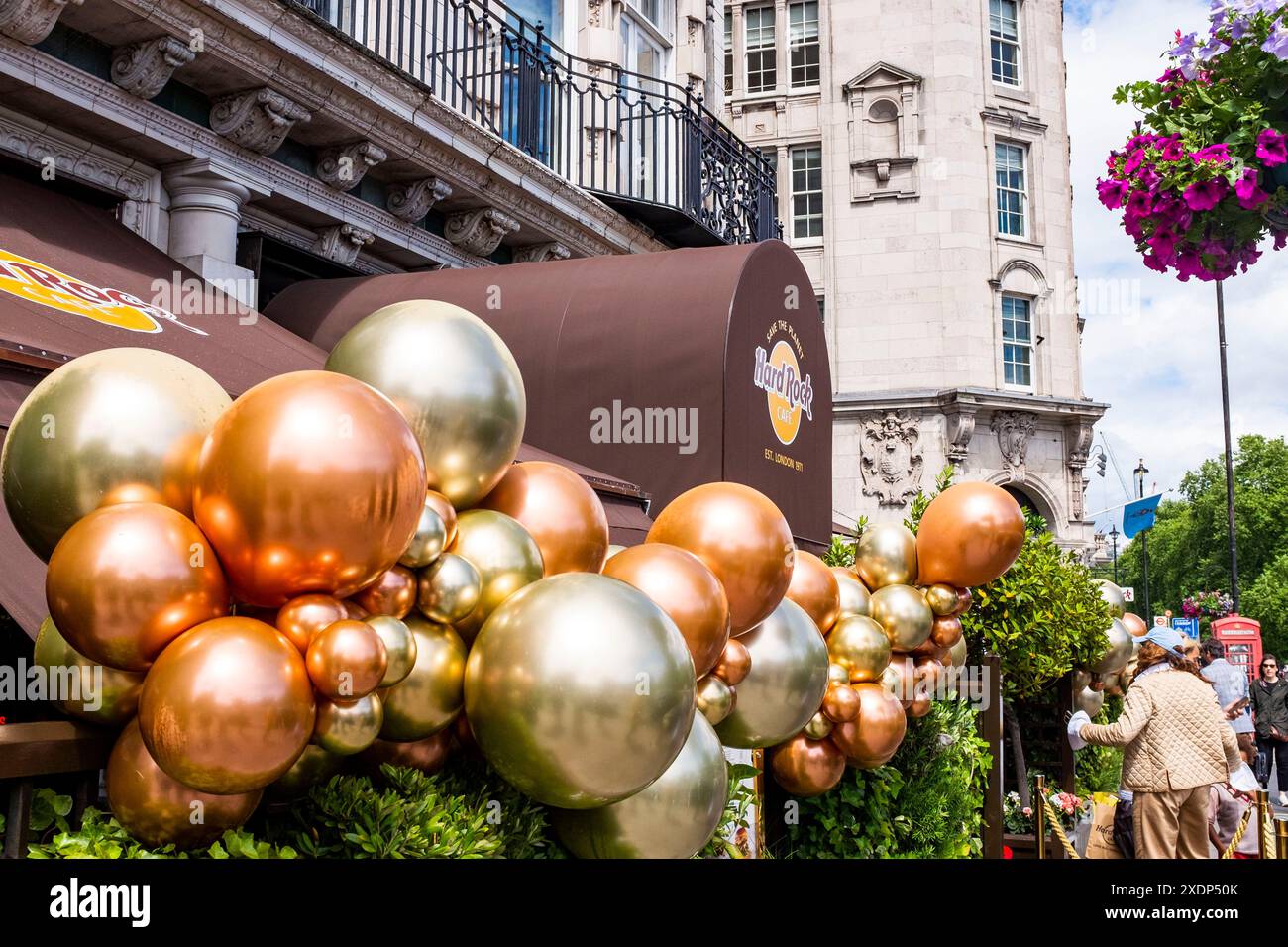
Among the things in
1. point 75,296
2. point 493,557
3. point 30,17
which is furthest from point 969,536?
point 30,17

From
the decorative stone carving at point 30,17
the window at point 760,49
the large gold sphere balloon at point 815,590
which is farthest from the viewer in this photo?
the window at point 760,49

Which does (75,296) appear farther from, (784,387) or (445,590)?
(784,387)

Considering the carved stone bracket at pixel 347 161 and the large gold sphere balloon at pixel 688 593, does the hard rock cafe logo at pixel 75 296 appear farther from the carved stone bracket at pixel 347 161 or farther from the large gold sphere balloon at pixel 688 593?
the carved stone bracket at pixel 347 161

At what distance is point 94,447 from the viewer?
98.5 inches

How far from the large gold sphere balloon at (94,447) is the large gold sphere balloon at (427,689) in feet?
2.00

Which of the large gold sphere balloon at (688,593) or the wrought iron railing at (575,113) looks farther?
the wrought iron railing at (575,113)

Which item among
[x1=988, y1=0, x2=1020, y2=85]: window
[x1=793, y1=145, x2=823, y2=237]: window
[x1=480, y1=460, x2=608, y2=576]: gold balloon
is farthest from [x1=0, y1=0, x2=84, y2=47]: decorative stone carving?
[x1=988, y1=0, x2=1020, y2=85]: window

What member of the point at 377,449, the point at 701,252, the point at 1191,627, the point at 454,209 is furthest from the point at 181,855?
the point at 1191,627

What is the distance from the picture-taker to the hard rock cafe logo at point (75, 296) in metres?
3.99

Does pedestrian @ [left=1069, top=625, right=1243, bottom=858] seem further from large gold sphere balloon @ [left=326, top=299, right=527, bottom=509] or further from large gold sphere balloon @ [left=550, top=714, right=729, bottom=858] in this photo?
large gold sphere balloon @ [left=326, top=299, right=527, bottom=509]

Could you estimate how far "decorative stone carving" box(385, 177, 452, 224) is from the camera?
771 cm

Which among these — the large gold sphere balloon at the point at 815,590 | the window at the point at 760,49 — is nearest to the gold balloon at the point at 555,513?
the large gold sphere balloon at the point at 815,590

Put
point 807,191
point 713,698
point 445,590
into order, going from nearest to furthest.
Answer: point 445,590 < point 713,698 < point 807,191

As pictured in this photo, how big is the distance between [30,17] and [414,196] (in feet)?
9.61
